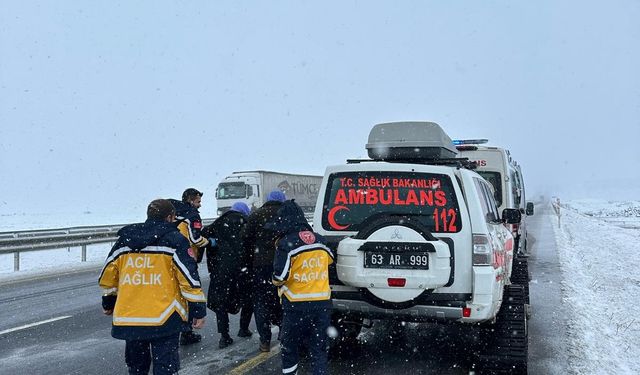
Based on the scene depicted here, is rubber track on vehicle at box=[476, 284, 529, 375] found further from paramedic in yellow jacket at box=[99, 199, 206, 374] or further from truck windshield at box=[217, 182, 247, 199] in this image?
truck windshield at box=[217, 182, 247, 199]

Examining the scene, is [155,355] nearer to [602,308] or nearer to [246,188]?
[602,308]

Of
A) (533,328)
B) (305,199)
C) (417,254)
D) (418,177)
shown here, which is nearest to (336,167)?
(418,177)

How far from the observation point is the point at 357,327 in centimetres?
617

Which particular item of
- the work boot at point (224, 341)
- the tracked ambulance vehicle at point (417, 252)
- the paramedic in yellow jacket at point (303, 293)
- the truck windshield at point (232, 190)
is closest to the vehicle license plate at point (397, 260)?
the tracked ambulance vehicle at point (417, 252)

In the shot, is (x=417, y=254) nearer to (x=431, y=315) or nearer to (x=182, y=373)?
(x=431, y=315)

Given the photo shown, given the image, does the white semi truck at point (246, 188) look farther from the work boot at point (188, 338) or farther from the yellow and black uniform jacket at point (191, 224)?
the yellow and black uniform jacket at point (191, 224)

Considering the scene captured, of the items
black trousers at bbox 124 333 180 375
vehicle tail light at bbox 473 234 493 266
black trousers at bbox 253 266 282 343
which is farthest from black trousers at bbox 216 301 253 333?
vehicle tail light at bbox 473 234 493 266

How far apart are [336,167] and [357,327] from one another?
1879 millimetres

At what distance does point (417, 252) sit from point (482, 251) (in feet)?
1.96

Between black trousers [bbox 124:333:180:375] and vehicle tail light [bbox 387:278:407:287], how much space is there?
204 centimetres

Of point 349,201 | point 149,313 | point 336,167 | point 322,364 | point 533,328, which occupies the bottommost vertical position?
point 533,328

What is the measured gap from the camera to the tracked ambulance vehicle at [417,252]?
4988mm

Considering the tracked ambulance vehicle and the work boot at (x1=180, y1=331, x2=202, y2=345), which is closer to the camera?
the tracked ambulance vehicle

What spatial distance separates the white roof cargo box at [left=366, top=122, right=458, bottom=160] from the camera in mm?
7980
